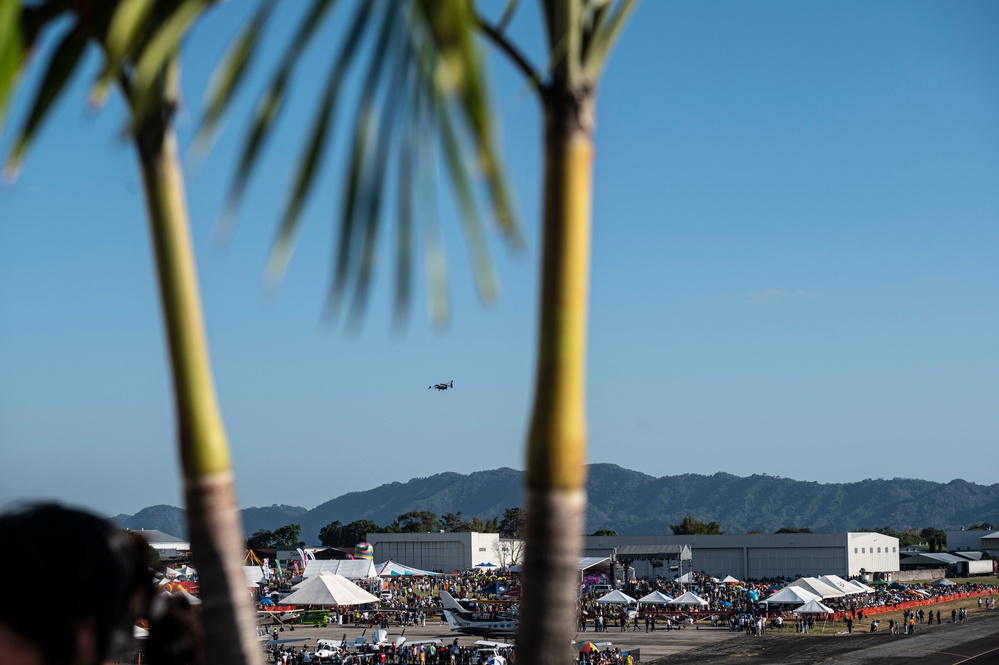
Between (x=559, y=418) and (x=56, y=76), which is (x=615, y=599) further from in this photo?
(x=56, y=76)

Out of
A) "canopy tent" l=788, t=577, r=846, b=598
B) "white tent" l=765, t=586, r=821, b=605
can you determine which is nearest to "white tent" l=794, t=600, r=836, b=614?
"white tent" l=765, t=586, r=821, b=605

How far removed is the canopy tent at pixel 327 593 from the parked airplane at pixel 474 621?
548cm

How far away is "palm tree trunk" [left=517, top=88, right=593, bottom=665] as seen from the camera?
2.89 meters

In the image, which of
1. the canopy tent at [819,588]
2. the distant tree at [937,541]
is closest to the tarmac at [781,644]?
the canopy tent at [819,588]

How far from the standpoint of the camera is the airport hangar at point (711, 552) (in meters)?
104

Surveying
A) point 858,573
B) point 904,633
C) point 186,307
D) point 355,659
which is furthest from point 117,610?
point 858,573

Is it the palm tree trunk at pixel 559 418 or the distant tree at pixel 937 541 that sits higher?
the palm tree trunk at pixel 559 418

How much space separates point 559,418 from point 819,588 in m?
69.5

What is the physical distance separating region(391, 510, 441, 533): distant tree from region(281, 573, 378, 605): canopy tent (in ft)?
362

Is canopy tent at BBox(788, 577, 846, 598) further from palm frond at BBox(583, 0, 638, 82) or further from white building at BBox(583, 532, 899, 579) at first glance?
palm frond at BBox(583, 0, 638, 82)

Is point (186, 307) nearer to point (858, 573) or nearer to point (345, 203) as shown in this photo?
point (345, 203)

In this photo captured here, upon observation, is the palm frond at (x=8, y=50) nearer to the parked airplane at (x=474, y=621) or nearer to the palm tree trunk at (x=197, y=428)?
the palm tree trunk at (x=197, y=428)

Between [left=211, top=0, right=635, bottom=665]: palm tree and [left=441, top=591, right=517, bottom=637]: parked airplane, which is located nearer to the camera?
[left=211, top=0, right=635, bottom=665]: palm tree

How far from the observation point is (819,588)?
6706cm
